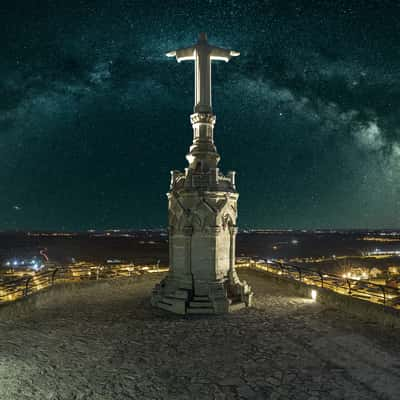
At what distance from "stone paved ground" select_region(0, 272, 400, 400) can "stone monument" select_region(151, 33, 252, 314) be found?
76cm

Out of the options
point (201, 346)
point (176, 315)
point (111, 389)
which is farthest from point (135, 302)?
point (111, 389)

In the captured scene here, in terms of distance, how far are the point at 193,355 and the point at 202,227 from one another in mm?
5179

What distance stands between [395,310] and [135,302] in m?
8.77

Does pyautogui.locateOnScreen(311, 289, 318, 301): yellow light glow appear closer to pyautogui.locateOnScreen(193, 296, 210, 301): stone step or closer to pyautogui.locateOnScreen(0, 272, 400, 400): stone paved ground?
pyautogui.locateOnScreen(0, 272, 400, 400): stone paved ground

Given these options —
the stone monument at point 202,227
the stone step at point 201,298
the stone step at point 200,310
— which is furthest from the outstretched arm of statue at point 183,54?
the stone step at point 200,310

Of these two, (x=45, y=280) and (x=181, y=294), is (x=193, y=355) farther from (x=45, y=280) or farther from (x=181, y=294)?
(x=45, y=280)

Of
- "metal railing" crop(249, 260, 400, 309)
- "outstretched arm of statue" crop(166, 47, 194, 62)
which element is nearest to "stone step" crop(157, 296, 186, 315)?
"metal railing" crop(249, 260, 400, 309)

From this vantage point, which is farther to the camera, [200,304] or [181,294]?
[181,294]

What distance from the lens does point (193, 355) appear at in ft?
24.8

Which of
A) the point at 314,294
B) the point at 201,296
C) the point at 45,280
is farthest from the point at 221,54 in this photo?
the point at 45,280

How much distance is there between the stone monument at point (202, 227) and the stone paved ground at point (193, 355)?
0.76 meters

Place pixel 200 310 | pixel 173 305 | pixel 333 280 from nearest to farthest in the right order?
pixel 200 310
pixel 173 305
pixel 333 280

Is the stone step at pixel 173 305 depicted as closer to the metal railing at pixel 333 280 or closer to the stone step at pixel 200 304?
the stone step at pixel 200 304

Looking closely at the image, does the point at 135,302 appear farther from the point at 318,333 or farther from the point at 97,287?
the point at 318,333
